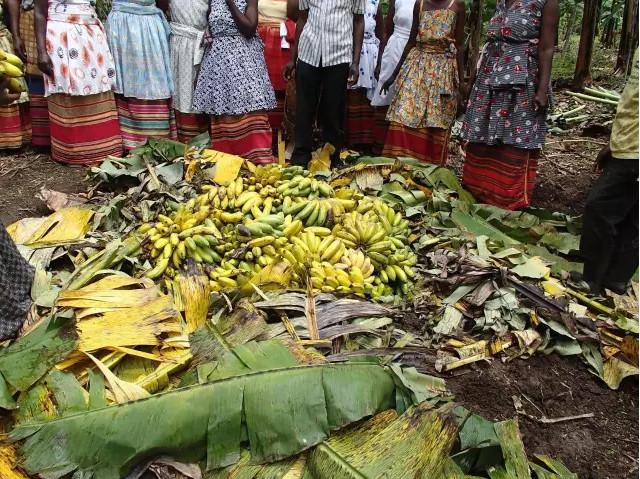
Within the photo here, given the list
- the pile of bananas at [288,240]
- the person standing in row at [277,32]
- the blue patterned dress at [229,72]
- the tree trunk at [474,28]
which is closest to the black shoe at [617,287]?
the pile of bananas at [288,240]

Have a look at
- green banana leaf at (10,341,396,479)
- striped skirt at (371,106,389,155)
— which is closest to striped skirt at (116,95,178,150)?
striped skirt at (371,106,389,155)

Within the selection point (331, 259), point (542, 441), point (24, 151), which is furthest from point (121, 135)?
point (542, 441)

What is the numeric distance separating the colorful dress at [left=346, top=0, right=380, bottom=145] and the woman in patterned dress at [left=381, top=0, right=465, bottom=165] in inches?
19.1

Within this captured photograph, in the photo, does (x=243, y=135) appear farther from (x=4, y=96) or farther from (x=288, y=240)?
(x=4, y=96)

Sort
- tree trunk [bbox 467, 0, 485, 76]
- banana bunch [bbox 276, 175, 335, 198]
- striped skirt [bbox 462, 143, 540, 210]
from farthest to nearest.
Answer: tree trunk [bbox 467, 0, 485, 76] < striped skirt [bbox 462, 143, 540, 210] < banana bunch [bbox 276, 175, 335, 198]

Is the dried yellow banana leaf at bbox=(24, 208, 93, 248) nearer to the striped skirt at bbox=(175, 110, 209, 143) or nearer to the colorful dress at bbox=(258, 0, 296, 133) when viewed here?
the striped skirt at bbox=(175, 110, 209, 143)

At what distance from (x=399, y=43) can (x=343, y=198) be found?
216 centimetres

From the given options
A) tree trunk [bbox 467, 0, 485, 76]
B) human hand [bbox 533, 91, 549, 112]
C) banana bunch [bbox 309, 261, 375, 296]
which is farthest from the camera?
tree trunk [bbox 467, 0, 485, 76]

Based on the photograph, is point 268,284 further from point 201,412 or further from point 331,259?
point 201,412

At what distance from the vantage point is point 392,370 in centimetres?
228

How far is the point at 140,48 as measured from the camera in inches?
195

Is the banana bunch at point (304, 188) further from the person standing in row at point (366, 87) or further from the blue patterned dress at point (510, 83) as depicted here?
the person standing in row at point (366, 87)

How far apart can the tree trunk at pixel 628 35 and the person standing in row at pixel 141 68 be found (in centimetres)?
639

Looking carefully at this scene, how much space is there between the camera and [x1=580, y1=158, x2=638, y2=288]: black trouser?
3174mm
